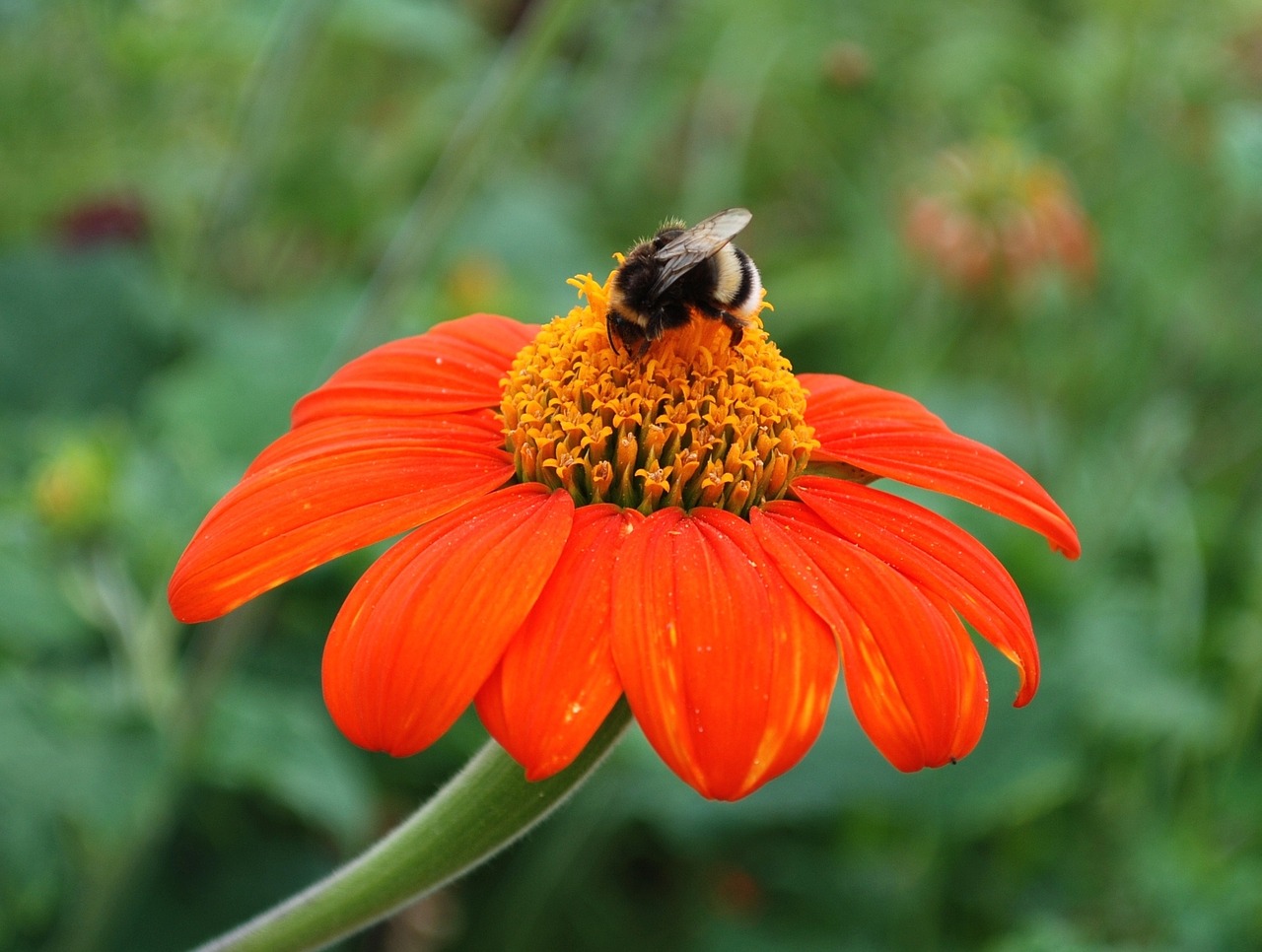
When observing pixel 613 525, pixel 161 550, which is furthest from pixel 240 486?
pixel 161 550

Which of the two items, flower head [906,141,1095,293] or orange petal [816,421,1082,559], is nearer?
orange petal [816,421,1082,559]

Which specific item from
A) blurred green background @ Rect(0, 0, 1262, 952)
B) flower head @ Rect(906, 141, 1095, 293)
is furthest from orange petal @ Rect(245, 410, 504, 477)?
flower head @ Rect(906, 141, 1095, 293)

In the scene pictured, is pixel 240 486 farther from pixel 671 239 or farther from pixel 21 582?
pixel 21 582

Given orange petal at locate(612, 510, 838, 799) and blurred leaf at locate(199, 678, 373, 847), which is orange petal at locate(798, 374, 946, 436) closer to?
orange petal at locate(612, 510, 838, 799)

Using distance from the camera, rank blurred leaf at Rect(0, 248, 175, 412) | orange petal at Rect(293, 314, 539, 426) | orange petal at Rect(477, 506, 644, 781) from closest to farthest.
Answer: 1. orange petal at Rect(477, 506, 644, 781)
2. orange petal at Rect(293, 314, 539, 426)
3. blurred leaf at Rect(0, 248, 175, 412)

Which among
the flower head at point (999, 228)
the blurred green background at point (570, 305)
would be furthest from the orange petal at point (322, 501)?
the flower head at point (999, 228)

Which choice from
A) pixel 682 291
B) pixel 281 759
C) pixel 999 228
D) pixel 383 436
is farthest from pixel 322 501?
pixel 999 228
